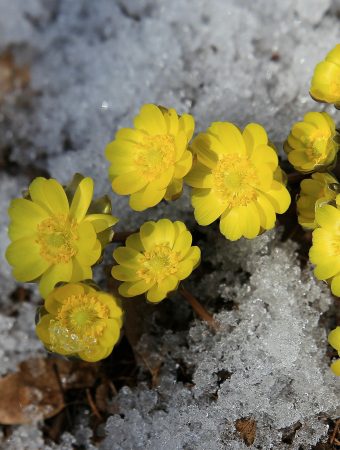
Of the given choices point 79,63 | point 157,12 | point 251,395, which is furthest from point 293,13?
point 251,395

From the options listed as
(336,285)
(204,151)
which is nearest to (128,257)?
(204,151)

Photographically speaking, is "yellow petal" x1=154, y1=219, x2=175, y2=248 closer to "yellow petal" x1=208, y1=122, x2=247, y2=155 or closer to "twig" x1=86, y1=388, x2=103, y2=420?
"yellow petal" x1=208, y1=122, x2=247, y2=155

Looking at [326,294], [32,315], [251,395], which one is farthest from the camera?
[32,315]

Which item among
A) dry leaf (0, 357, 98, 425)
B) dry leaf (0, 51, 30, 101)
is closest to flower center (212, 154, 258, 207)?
dry leaf (0, 357, 98, 425)

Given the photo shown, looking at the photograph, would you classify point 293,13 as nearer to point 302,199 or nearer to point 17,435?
point 302,199

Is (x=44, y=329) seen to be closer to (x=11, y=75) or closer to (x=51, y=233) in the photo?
(x=51, y=233)

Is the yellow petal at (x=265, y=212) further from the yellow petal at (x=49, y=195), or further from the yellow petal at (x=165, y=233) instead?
the yellow petal at (x=49, y=195)

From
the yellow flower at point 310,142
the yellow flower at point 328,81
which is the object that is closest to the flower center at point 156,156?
the yellow flower at point 310,142
